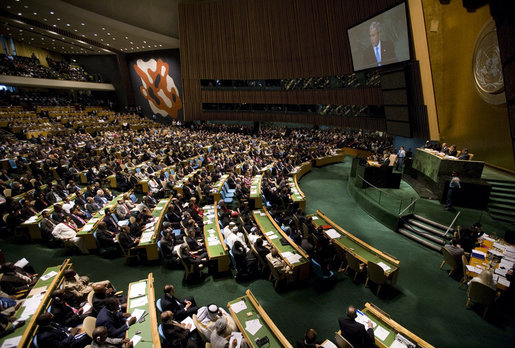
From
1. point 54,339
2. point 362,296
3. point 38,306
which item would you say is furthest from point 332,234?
point 38,306

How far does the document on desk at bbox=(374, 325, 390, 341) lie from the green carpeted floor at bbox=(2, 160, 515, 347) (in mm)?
879

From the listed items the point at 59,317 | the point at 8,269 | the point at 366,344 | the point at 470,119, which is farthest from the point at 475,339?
the point at 470,119

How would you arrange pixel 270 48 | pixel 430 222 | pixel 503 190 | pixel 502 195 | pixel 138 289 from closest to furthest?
pixel 138 289, pixel 430 222, pixel 502 195, pixel 503 190, pixel 270 48

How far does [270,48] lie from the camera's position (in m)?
21.1

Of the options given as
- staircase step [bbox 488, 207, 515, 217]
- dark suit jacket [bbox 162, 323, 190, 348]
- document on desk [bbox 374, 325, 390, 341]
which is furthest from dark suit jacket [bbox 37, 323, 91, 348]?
staircase step [bbox 488, 207, 515, 217]

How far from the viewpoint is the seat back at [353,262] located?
5.36 m

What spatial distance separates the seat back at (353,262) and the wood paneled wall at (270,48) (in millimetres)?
12441

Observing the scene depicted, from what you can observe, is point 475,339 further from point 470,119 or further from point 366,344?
point 470,119

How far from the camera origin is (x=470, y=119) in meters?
11.0

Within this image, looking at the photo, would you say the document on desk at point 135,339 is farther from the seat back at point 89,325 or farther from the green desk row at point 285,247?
the green desk row at point 285,247

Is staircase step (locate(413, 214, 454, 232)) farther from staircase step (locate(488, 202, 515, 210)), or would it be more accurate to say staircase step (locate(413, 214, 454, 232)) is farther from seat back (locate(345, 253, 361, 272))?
seat back (locate(345, 253, 361, 272))

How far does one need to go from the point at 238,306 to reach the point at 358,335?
194 cm

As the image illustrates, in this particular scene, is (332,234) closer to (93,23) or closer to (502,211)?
(502,211)

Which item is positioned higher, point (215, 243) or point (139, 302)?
point (215, 243)
